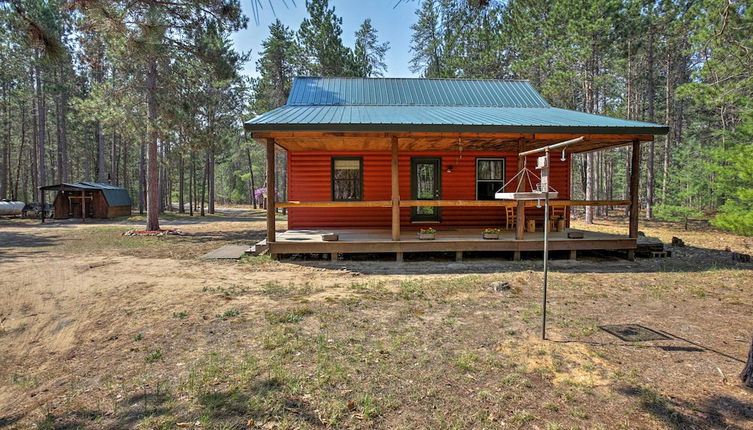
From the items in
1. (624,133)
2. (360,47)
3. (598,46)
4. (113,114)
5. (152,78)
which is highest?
(360,47)

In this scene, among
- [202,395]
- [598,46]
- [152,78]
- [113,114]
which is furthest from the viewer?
[598,46]

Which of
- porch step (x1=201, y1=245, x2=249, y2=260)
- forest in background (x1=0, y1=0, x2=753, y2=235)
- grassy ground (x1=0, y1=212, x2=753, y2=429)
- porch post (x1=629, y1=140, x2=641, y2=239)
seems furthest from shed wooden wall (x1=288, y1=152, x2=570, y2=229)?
grassy ground (x1=0, y1=212, x2=753, y2=429)

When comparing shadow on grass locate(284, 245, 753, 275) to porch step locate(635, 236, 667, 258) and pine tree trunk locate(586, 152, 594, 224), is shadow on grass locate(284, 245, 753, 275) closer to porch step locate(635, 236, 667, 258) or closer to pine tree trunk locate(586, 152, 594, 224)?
porch step locate(635, 236, 667, 258)

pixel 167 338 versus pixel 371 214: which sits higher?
pixel 371 214

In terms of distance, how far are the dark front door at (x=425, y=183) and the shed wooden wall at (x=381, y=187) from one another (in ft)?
0.48

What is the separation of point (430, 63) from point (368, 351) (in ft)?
84.4

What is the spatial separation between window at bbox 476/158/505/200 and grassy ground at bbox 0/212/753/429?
466cm

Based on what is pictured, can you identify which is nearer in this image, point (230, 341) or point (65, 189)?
point (230, 341)

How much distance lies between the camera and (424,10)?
316 centimetres

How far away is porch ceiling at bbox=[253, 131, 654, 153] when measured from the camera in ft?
27.2

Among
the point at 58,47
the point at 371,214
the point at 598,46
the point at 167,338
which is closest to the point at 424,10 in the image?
A: the point at 58,47

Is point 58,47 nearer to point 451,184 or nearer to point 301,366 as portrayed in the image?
point 301,366

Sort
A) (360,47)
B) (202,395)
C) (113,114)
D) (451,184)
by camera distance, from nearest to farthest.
A: (202,395), (451,184), (113,114), (360,47)

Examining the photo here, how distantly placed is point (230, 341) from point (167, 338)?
762mm
